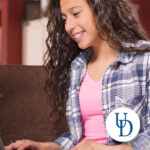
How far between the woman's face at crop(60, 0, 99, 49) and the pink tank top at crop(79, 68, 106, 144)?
0.50 feet

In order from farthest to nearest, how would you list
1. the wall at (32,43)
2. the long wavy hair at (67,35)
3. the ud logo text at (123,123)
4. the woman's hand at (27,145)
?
the wall at (32,43), the long wavy hair at (67,35), the woman's hand at (27,145), the ud logo text at (123,123)

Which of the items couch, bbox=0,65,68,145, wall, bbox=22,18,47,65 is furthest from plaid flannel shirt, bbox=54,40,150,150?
wall, bbox=22,18,47,65

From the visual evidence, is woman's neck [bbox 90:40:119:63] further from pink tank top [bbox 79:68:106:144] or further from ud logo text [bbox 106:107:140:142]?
ud logo text [bbox 106:107:140:142]

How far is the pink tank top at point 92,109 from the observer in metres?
1.09

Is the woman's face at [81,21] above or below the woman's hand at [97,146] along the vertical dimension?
above

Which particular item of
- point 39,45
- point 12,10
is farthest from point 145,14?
point 12,10

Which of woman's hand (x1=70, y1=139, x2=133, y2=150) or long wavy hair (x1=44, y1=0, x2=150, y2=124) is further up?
long wavy hair (x1=44, y1=0, x2=150, y2=124)

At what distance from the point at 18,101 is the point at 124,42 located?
0.53 m

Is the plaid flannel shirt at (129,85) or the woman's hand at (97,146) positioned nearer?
the woman's hand at (97,146)

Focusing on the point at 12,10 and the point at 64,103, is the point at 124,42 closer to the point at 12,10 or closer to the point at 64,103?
the point at 64,103

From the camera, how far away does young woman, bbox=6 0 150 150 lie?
102 cm

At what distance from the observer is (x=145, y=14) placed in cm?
402

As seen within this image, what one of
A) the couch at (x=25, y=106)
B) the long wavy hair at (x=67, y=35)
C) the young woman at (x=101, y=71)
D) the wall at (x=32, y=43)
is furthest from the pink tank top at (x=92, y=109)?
the wall at (x=32, y=43)

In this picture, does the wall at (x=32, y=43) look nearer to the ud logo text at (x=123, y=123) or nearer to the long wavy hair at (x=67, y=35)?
the long wavy hair at (x=67, y=35)
